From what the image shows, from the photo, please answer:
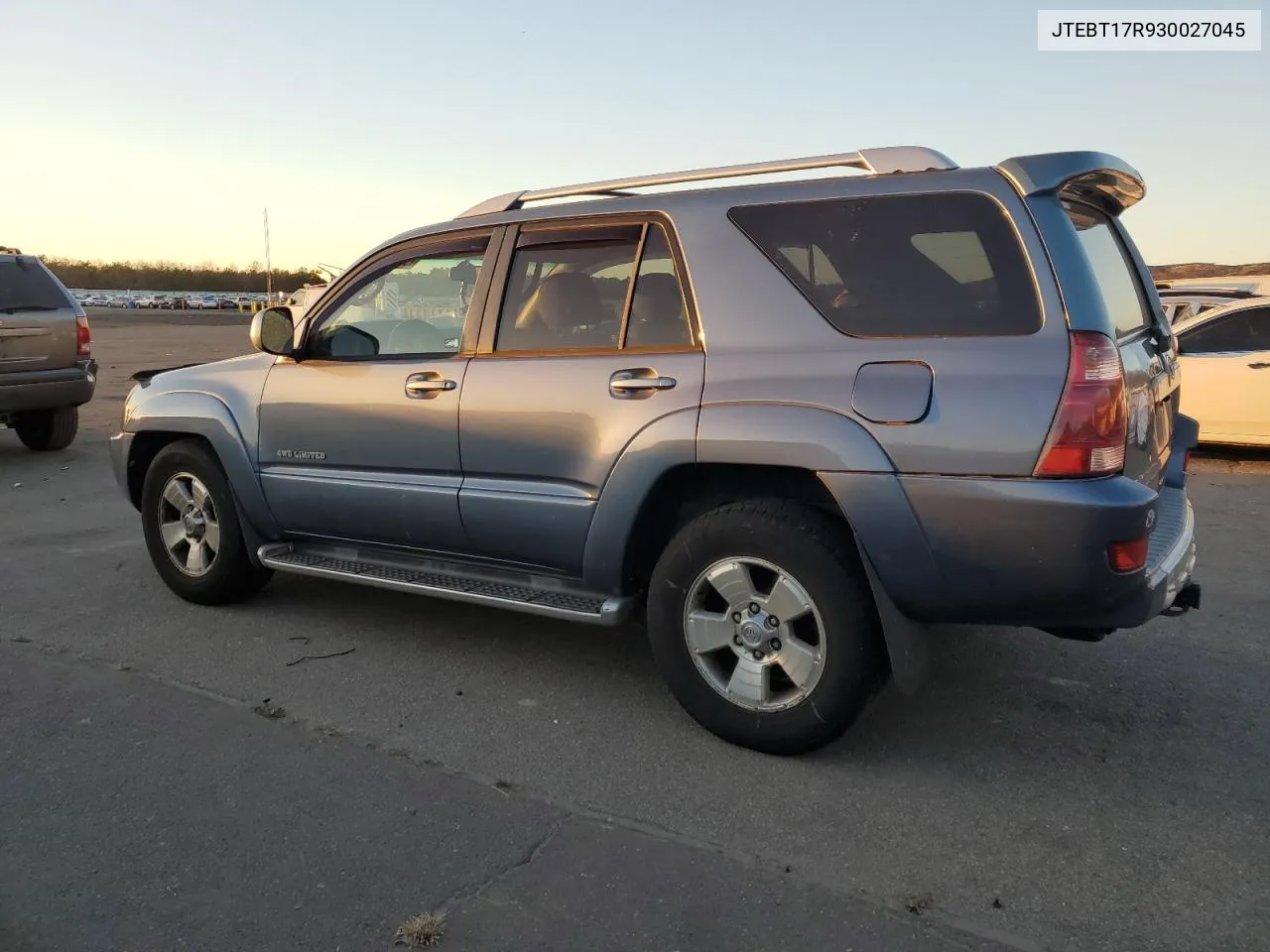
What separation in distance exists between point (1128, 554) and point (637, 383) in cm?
170

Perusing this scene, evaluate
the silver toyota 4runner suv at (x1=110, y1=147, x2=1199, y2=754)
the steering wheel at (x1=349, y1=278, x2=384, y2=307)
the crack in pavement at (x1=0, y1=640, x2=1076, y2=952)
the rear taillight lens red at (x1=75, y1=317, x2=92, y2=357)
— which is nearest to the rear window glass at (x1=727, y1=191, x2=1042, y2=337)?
the silver toyota 4runner suv at (x1=110, y1=147, x2=1199, y2=754)

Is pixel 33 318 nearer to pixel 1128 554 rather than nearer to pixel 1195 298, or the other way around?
pixel 1128 554

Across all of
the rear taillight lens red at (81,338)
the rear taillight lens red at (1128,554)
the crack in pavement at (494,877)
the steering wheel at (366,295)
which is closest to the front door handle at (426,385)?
the steering wheel at (366,295)

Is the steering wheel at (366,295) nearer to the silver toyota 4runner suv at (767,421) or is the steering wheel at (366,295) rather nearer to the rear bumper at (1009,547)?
the silver toyota 4runner suv at (767,421)

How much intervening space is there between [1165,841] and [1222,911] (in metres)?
0.35

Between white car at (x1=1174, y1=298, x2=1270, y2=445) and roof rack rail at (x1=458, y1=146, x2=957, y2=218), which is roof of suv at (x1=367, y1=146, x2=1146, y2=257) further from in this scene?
white car at (x1=1174, y1=298, x2=1270, y2=445)

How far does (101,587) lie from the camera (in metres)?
5.59

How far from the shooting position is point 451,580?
4277 mm

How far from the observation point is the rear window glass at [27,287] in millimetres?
9609

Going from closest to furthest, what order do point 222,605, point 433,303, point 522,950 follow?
point 522,950 < point 433,303 < point 222,605

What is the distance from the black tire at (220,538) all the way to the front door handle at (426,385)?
133 cm

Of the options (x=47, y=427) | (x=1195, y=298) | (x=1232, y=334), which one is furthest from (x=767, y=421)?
(x=1195, y=298)

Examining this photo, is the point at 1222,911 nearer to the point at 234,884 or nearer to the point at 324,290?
the point at 234,884

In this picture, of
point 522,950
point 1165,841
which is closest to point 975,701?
point 1165,841
